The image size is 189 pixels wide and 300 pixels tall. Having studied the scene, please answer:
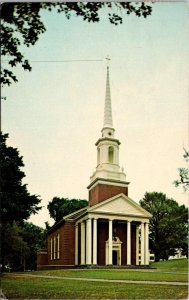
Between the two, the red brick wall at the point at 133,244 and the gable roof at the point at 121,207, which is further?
the red brick wall at the point at 133,244

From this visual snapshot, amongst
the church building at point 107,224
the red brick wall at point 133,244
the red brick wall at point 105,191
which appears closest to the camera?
the church building at point 107,224

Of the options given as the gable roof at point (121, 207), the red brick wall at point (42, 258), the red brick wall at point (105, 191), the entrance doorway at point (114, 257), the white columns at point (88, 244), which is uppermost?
the red brick wall at point (105, 191)

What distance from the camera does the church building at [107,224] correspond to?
4119cm

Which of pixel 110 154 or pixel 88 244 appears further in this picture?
pixel 110 154

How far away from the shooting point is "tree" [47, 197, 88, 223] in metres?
49.2

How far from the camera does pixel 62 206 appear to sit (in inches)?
1955

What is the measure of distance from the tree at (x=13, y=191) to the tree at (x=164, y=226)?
16.4m

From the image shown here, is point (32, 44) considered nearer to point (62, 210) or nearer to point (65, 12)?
point (65, 12)

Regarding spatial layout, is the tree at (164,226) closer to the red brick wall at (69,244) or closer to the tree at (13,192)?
the red brick wall at (69,244)

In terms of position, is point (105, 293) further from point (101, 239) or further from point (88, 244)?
point (101, 239)

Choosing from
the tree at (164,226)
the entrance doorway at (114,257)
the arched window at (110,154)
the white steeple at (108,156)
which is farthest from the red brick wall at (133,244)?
the arched window at (110,154)

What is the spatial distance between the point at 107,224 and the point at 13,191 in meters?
22.5

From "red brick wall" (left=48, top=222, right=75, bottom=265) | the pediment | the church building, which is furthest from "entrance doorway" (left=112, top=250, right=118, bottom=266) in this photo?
the pediment

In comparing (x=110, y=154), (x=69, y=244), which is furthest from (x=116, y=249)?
(x=110, y=154)
